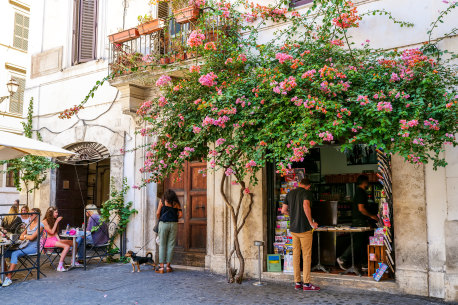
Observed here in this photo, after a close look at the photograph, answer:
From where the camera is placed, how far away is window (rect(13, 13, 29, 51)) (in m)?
19.6

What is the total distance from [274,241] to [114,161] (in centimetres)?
431

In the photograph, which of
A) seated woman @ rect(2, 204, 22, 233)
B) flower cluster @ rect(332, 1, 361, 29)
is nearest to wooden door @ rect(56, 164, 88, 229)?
seated woman @ rect(2, 204, 22, 233)

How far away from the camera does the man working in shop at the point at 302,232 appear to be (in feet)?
22.0

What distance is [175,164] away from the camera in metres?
6.95

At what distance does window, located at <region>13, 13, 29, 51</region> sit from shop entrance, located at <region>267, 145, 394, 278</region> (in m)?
15.6

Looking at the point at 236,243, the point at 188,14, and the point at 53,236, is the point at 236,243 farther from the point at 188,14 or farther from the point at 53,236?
the point at 188,14

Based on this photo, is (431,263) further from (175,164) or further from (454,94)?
(175,164)

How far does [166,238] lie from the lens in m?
8.21

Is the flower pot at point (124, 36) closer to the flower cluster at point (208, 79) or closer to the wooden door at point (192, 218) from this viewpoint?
the wooden door at point (192, 218)

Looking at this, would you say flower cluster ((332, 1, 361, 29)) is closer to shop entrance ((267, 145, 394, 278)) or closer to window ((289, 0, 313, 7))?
window ((289, 0, 313, 7))

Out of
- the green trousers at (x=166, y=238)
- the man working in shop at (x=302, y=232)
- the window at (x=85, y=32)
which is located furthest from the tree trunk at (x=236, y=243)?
the window at (x=85, y=32)

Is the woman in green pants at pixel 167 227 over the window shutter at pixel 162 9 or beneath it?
beneath

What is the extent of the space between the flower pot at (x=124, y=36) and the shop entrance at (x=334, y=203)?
4.05m

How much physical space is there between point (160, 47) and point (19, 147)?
3.41 m
